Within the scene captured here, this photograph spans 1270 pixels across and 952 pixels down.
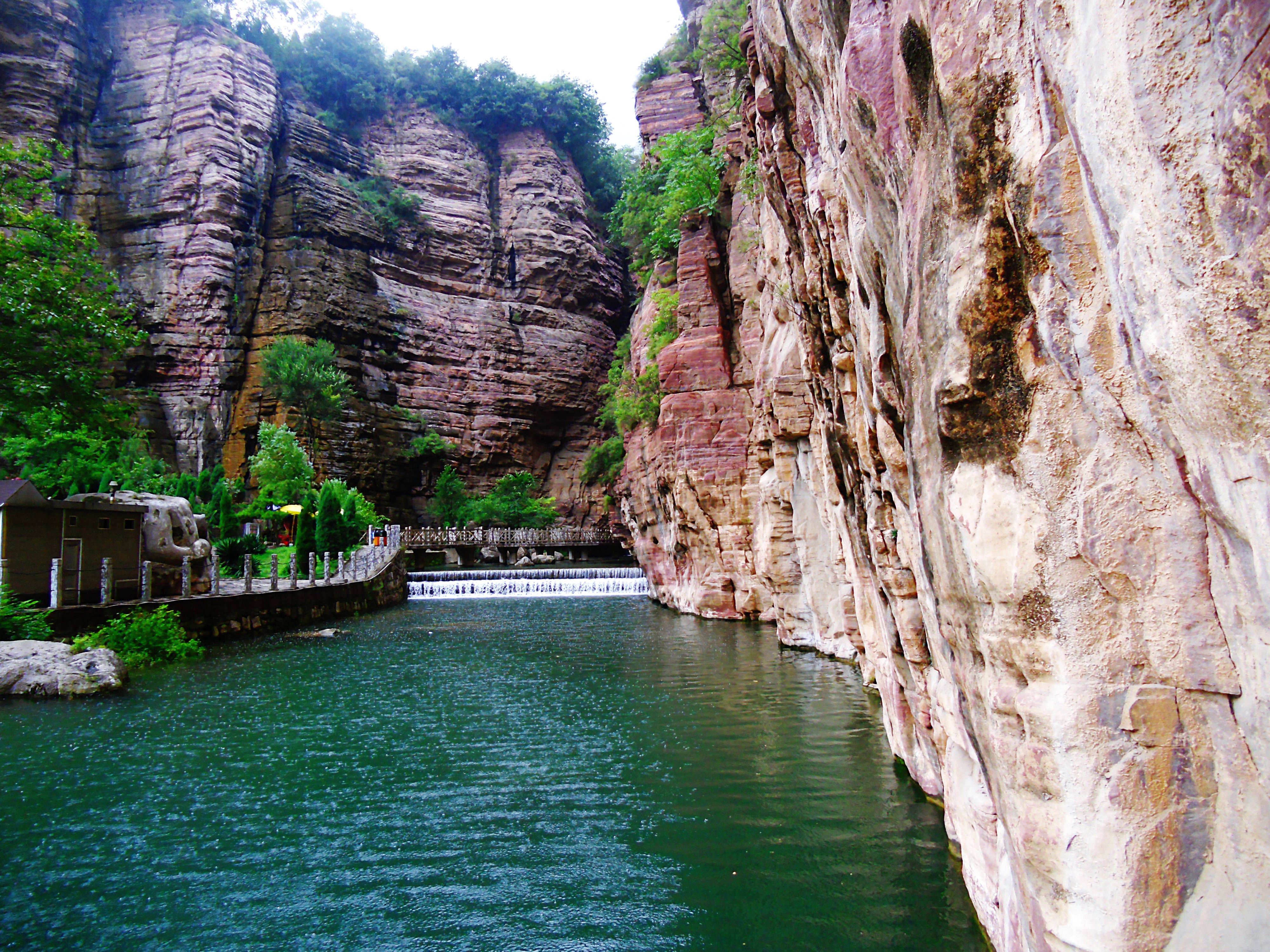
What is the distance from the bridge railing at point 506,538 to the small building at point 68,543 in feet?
A: 69.4

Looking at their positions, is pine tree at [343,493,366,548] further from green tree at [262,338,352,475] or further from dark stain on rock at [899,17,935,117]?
dark stain on rock at [899,17,935,117]

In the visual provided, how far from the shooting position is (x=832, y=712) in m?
10.7

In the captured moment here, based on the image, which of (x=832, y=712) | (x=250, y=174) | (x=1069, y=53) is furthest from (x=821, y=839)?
(x=250, y=174)

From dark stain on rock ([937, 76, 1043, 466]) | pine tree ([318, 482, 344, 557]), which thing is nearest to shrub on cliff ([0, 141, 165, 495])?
pine tree ([318, 482, 344, 557])

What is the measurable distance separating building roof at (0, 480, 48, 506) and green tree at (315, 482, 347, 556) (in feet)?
47.7

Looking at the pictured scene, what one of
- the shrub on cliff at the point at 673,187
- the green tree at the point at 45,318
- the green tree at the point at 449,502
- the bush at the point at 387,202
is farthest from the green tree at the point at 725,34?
the bush at the point at 387,202

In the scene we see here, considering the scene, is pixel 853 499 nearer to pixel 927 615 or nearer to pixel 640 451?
pixel 927 615

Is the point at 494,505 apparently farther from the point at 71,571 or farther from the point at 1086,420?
the point at 1086,420

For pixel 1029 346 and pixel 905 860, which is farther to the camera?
pixel 905 860

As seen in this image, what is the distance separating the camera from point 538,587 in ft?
99.3

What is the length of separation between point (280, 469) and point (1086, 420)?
38992mm

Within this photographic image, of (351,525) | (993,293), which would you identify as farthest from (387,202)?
(993,293)

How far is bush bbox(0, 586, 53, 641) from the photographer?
1307 cm

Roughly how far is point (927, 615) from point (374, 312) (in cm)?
Result: 4546
